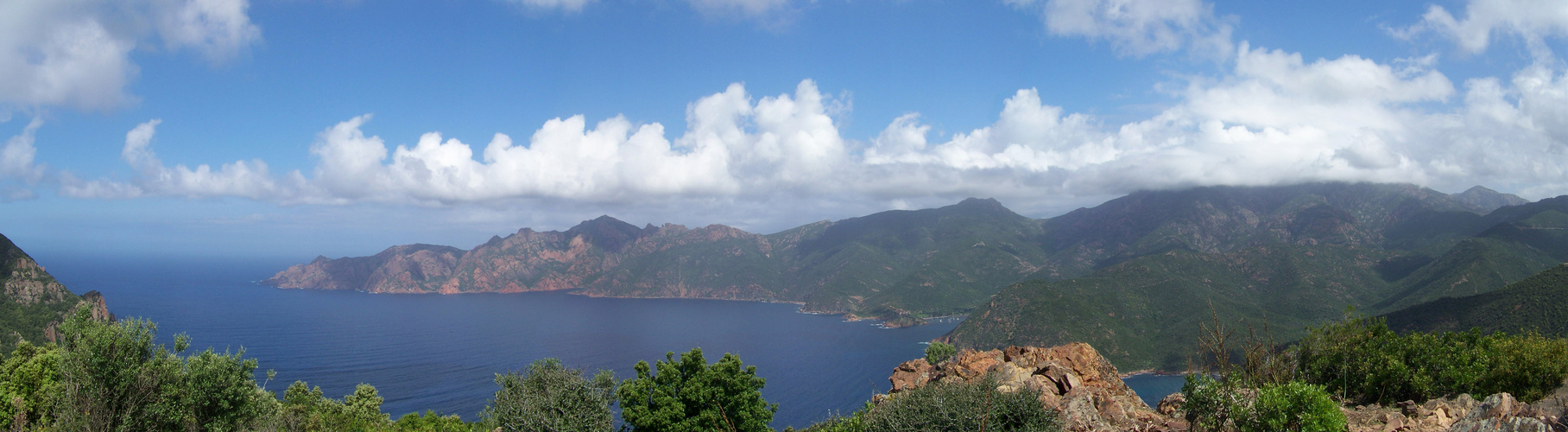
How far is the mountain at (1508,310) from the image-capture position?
86.1 metres

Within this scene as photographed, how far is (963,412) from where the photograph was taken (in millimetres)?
19250

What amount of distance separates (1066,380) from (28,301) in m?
165

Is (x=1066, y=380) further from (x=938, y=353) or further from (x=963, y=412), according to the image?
(x=938, y=353)

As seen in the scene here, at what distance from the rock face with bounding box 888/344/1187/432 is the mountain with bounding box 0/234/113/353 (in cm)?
12727

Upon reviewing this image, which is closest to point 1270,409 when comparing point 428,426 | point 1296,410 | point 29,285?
point 1296,410

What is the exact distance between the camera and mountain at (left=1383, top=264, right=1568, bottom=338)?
86062mm

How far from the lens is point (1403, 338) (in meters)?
33.3

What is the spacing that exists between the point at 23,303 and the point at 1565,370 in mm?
182420

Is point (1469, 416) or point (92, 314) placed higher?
point (92, 314)

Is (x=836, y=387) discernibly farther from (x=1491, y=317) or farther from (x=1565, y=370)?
(x=1565, y=370)

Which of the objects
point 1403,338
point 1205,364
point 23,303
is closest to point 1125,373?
point 1403,338

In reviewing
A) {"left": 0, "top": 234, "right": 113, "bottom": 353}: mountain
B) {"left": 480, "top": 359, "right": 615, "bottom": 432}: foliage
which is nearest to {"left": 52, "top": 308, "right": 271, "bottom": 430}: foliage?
{"left": 480, "top": 359, "right": 615, "bottom": 432}: foliage

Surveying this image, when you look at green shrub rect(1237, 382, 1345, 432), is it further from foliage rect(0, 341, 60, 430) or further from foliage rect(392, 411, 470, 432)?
foliage rect(0, 341, 60, 430)

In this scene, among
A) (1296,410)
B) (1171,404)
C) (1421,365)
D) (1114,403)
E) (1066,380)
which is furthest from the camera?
(1066,380)
